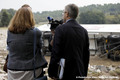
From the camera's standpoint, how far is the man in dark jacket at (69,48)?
9.05ft

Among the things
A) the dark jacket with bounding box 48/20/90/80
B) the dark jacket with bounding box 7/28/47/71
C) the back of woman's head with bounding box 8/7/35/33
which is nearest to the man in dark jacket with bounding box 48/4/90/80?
the dark jacket with bounding box 48/20/90/80

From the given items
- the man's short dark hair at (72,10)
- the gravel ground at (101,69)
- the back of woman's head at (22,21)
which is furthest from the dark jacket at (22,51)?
the gravel ground at (101,69)

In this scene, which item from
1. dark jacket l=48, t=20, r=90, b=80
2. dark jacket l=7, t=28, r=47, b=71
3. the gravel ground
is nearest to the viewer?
dark jacket l=48, t=20, r=90, b=80

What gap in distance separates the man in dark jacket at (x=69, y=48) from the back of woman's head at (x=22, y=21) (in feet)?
1.53

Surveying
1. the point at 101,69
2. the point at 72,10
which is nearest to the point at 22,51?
the point at 72,10

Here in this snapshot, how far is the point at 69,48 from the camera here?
9.10ft

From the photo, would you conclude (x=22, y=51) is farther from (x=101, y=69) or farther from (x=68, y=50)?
(x=101, y=69)

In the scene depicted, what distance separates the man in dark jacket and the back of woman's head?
467 mm

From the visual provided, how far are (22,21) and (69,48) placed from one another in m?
0.82

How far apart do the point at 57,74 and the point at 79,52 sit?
0.47 meters

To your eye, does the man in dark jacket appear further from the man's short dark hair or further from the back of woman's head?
the back of woman's head

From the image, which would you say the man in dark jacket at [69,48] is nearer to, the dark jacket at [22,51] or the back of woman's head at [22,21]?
the dark jacket at [22,51]

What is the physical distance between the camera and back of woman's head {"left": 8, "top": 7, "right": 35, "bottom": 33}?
9.35 ft

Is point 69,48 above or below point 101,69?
above
